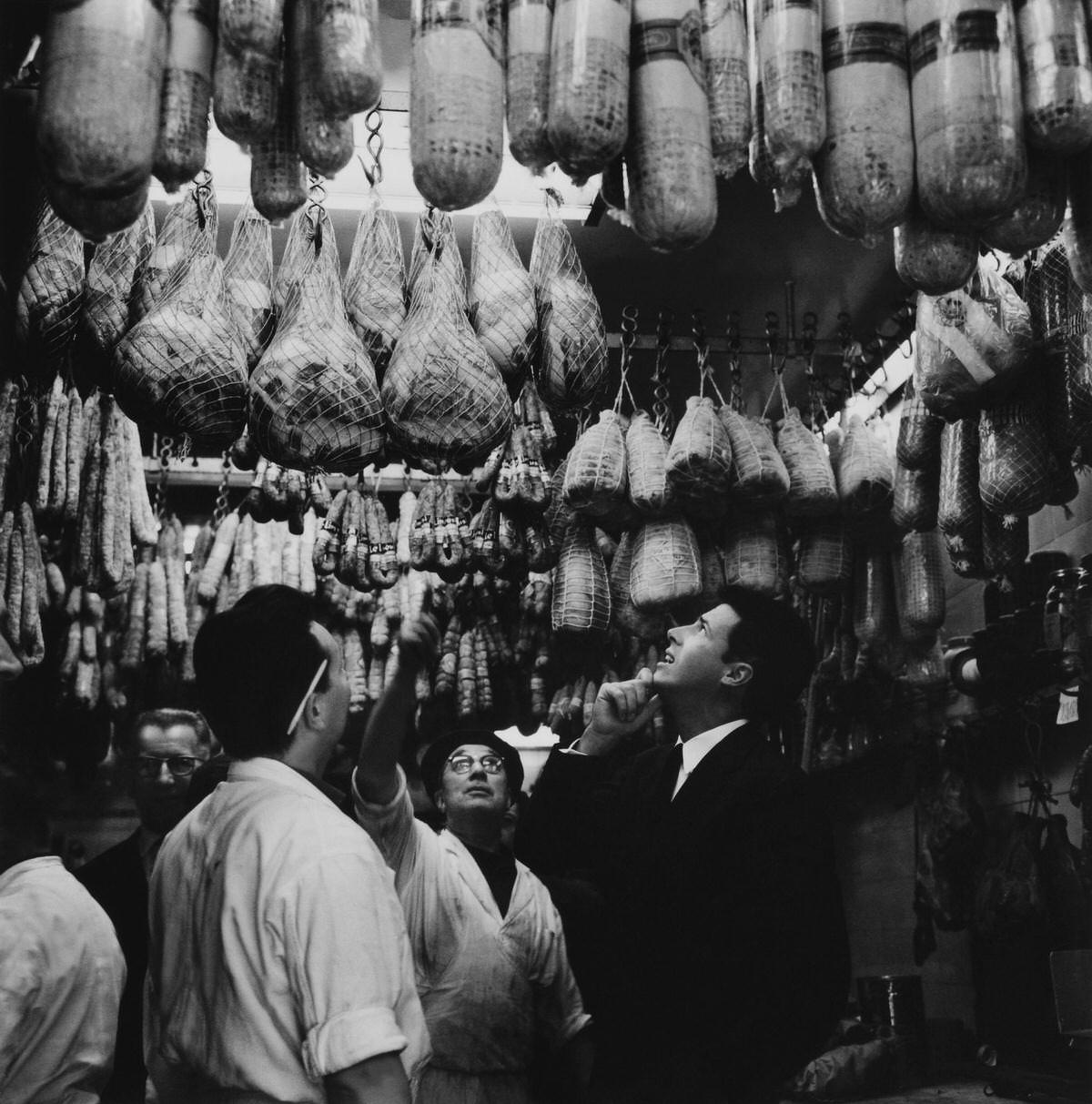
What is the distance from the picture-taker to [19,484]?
14.3ft

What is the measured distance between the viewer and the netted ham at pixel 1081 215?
2492 millimetres

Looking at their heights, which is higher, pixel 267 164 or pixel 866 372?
pixel 866 372

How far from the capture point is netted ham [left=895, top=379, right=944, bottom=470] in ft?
14.6

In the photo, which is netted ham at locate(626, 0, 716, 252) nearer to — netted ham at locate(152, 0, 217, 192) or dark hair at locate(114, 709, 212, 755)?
netted ham at locate(152, 0, 217, 192)

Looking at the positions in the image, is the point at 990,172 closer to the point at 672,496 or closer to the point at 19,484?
the point at 672,496

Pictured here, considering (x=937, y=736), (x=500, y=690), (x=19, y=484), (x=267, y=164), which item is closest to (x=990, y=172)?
(x=267, y=164)

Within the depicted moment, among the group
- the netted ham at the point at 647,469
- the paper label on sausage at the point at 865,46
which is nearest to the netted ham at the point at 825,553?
the netted ham at the point at 647,469

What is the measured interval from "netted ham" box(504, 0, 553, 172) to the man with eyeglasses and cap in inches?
37.4

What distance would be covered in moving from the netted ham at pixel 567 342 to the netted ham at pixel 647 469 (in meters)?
1.02

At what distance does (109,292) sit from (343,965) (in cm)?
206

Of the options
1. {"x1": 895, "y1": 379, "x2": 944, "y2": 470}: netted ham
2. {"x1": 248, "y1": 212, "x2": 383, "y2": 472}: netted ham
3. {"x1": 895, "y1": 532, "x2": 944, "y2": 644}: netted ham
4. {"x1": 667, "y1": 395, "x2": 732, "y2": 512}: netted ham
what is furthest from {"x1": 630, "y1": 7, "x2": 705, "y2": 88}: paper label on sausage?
{"x1": 895, "y1": 532, "x2": 944, "y2": 644}: netted ham

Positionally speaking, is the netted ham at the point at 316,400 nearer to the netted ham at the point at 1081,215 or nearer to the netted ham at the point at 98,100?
the netted ham at the point at 98,100

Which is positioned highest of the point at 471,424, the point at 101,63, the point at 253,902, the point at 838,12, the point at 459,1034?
the point at 838,12

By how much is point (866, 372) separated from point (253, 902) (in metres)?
4.20
